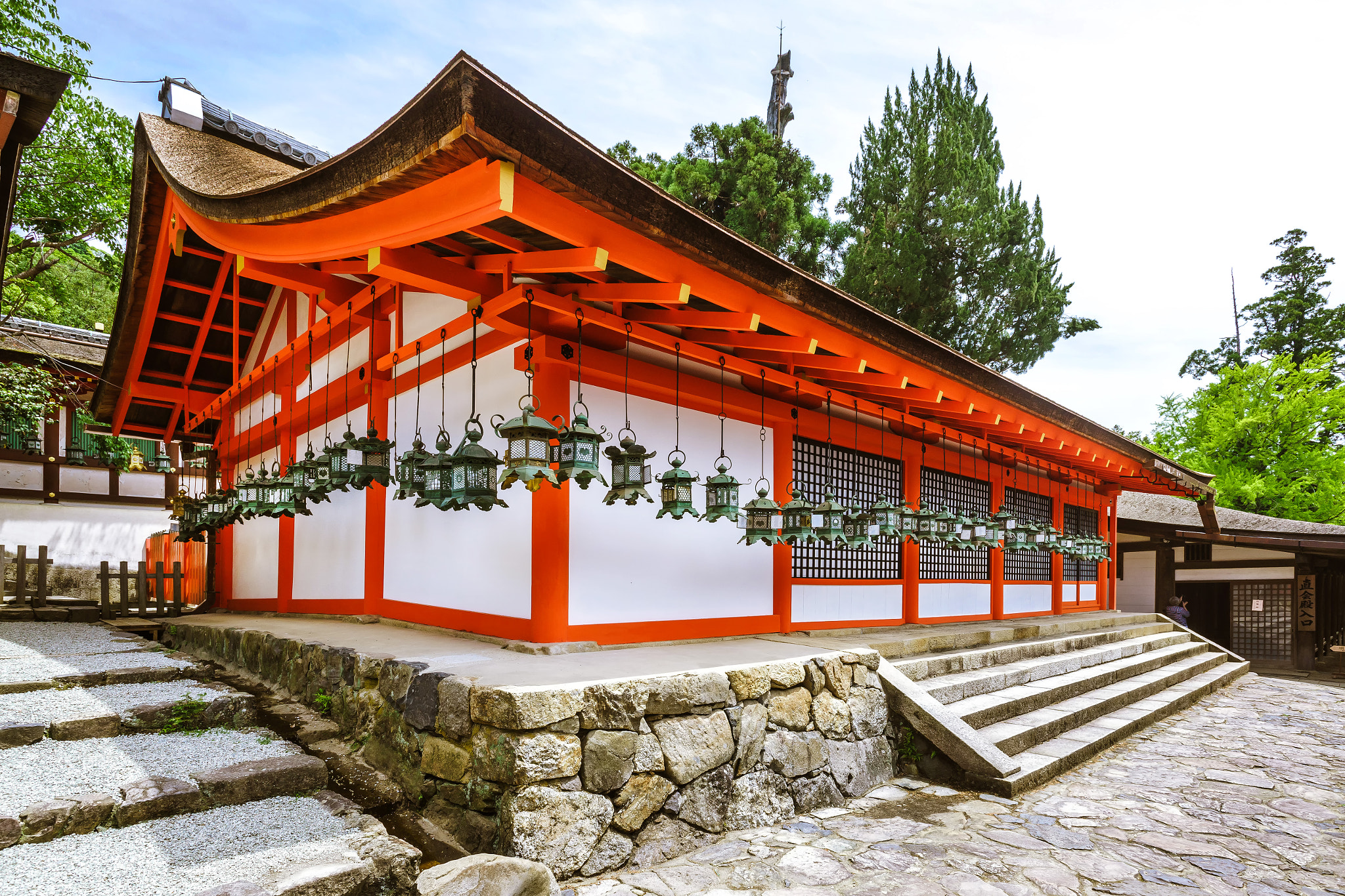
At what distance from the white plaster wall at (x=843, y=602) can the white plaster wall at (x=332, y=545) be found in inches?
177

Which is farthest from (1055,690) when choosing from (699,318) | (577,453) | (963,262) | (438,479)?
(963,262)

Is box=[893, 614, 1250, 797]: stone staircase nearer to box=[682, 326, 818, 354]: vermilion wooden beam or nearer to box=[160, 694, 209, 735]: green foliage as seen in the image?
box=[682, 326, 818, 354]: vermilion wooden beam

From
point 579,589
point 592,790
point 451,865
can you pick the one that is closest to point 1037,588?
point 579,589

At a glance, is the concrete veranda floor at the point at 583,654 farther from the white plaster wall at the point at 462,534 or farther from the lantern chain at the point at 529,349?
the lantern chain at the point at 529,349

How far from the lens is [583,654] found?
489 centimetres

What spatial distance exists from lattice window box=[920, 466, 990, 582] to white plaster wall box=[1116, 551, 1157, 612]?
9638 mm

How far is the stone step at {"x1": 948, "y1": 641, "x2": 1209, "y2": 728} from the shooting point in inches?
235

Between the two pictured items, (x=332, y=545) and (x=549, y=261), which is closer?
(x=549, y=261)

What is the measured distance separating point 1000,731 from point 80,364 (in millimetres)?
18471

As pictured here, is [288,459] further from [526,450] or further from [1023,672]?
[1023,672]

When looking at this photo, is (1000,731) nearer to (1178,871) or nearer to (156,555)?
(1178,871)

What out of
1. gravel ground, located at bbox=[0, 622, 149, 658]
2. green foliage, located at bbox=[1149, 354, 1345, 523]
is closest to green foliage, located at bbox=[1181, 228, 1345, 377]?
green foliage, located at bbox=[1149, 354, 1345, 523]

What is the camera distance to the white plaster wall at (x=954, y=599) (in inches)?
350

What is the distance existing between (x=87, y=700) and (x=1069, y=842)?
21.8ft
